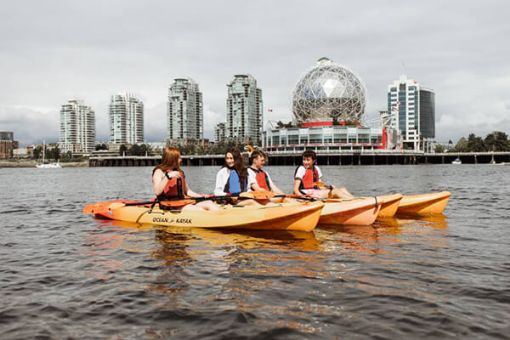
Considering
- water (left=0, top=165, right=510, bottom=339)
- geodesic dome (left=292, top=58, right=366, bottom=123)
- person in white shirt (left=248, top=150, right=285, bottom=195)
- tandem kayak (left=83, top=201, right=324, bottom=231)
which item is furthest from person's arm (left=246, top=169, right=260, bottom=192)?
geodesic dome (left=292, top=58, right=366, bottom=123)

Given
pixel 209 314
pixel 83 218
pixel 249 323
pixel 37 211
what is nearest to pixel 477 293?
pixel 249 323

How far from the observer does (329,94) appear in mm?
131500

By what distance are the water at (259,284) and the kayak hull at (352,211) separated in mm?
605

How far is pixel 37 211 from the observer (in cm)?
2142

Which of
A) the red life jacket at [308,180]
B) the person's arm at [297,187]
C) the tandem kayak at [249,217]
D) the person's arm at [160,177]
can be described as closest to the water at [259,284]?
the tandem kayak at [249,217]

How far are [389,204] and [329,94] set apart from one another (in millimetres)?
119717

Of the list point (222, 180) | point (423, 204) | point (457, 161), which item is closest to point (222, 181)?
point (222, 180)

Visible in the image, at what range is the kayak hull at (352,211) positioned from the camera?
13617mm

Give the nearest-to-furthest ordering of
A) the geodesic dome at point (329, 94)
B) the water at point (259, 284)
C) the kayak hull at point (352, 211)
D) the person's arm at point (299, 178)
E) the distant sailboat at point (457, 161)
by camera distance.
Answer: the water at point (259, 284), the kayak hull at point (352, 211), the person's arm at point (299, 178), the geodesic dome at point (329, 94), the distant sailboat at point (457, 161)

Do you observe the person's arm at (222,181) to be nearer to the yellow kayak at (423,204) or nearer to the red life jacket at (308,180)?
the red life jacket at (308,180)

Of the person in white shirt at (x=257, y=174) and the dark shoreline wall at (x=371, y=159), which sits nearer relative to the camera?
the person in white shirt at (x=257, y=174)

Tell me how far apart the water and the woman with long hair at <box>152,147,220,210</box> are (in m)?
0.87

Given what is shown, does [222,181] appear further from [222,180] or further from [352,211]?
[352,211]

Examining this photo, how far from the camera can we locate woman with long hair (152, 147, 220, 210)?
1245 centimetres
